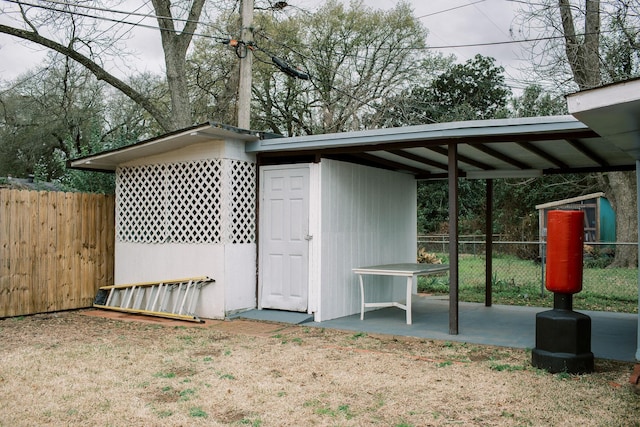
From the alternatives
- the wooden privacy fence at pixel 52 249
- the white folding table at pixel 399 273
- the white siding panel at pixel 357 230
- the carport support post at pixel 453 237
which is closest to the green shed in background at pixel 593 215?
the white siding panel at pixel 357 230

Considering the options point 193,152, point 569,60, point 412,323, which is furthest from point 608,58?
point 193,152

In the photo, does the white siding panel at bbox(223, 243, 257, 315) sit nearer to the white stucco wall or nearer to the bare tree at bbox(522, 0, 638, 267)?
the white stucco wall

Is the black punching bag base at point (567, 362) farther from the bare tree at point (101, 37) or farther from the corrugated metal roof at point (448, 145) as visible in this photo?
the bare tree at point (101, 37)

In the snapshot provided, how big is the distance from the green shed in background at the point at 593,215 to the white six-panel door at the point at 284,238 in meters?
12.7

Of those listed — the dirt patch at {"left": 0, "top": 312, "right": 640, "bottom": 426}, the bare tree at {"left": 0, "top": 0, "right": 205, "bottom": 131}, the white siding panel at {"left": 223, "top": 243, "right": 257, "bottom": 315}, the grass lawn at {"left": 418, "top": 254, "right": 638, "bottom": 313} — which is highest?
the bare tree at {"left": 0, "top": 0, "right": 205, "bottom": 131}

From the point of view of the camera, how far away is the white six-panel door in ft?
25.3

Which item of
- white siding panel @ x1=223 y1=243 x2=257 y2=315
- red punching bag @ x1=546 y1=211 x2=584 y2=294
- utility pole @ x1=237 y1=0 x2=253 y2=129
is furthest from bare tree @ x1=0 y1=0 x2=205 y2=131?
red punching bag @ x1=546 y1=211 x2=584 y2=294

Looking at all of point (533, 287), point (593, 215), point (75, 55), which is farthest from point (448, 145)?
point (593, 215)

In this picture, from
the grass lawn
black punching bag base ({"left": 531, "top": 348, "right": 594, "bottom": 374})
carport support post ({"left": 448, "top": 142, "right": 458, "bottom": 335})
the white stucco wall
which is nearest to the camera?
black punching bag base ({"left": 531, "top": 348, "right": 594, "bottom": 374})

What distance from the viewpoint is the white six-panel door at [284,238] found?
7727 mm

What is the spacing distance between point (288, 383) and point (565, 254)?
256 centimetres

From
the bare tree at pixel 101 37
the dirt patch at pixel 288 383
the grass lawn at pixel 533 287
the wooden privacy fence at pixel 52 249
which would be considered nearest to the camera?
the dirt patch at pixel 288 383

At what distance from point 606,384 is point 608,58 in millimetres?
10736

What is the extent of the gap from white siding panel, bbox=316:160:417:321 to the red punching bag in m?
3.24
